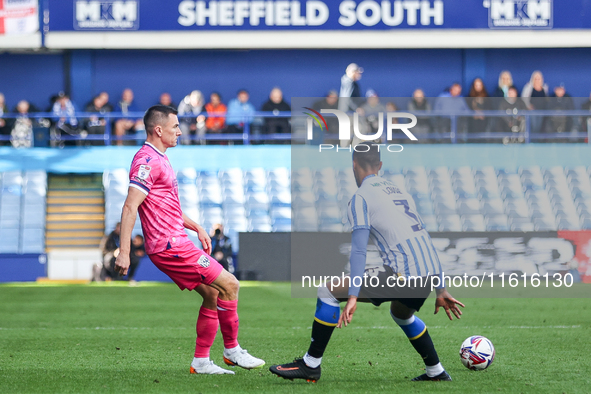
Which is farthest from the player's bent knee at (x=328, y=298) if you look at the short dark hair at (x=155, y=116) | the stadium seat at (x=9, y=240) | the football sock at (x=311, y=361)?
the stadium seat at (x=9, y=240)

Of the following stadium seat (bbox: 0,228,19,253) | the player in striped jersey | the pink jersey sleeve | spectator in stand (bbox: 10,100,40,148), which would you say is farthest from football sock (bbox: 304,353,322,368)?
spectator in stand (bbox: 10,100,40,148)

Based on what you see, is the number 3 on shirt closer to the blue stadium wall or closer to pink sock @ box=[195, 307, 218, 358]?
pink sock @ box=[195, 307, 218, 358]

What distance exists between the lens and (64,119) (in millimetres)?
21328

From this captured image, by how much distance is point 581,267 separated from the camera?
1786 cm

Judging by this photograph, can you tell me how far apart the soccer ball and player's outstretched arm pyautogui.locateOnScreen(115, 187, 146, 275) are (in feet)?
9.51

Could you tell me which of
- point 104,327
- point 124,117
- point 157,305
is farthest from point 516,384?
point 124,117

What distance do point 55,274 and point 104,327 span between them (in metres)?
9.83

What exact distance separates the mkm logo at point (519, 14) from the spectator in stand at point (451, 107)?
3.66 metres

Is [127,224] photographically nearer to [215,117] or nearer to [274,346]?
[274,346]

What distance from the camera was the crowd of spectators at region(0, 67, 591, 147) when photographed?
20.9 metres

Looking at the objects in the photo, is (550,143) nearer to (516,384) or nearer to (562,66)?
(562,66)

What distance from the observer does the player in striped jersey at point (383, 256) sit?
19.1 ft

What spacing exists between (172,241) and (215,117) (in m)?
16.0

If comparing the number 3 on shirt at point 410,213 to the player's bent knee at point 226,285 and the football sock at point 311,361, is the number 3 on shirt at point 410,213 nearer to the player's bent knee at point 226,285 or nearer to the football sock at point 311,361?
the football sock at point 311,361
